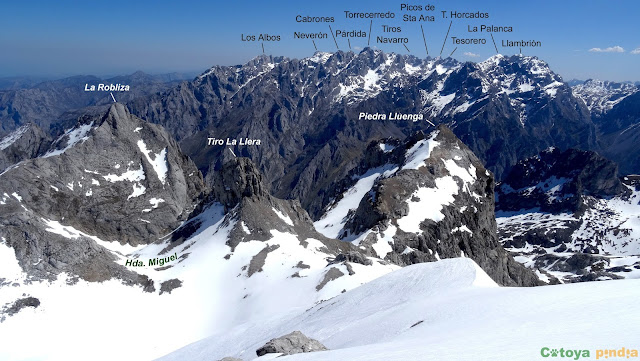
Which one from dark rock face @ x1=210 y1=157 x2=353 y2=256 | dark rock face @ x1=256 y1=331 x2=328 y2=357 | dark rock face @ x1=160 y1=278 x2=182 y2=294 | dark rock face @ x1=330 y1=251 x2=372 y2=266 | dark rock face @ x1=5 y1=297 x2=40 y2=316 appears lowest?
dark rock face @ x1=160 y1=278 x2=182 y2=294

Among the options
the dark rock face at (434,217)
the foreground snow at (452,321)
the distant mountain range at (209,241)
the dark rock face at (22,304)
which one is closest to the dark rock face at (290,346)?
the foreground snow at (452,321)

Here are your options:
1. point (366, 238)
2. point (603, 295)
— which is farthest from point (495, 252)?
point (603, 295)

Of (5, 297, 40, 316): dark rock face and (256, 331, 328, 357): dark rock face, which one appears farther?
(5, 297, 40, 316): dark rock face

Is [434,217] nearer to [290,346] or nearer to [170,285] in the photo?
[170,285]

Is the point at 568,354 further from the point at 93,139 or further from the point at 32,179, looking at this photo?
the point at 93,139

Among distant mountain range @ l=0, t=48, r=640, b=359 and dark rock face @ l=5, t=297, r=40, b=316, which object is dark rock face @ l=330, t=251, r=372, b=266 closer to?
distant mountain range @ l=0, t=48, r=640, b=359

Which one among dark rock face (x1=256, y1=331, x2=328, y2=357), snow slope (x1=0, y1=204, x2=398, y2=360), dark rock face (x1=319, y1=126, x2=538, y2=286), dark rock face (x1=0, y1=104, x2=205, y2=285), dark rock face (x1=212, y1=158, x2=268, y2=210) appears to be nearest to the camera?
dark rock face (x1=256, y1=331, x2=328, y2=357)

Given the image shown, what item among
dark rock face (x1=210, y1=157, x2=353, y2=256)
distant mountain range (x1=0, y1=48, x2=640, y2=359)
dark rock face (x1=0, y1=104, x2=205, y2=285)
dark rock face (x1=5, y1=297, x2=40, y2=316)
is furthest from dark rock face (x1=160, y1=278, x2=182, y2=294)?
dark rock face (x1=5, y1=297, x2=40, y2=316)
